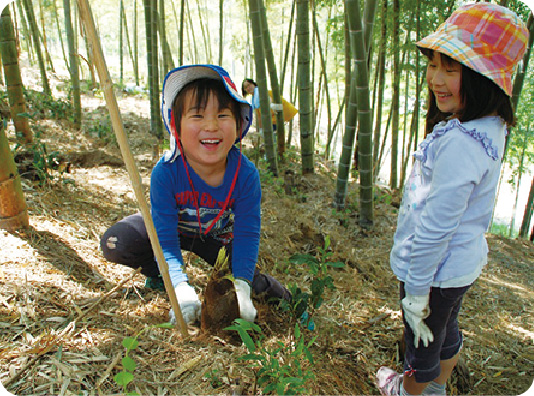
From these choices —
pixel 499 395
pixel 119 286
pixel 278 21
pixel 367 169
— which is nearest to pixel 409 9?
pixel 367 169

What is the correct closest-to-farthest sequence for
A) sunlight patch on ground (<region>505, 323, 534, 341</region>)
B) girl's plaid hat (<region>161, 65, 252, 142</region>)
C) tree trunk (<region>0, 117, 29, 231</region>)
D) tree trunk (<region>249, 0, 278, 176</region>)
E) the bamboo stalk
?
the bamboo stalk, girl's plaid hat (<region>161, 65, 252, 142</region>), tree trunk (<region>0, 117, 29, 231</region>), sunlight patch on ground (<region>505, 323, 534, 341</region>), tree trunk (<region>249, 0, 278, 176</region>)

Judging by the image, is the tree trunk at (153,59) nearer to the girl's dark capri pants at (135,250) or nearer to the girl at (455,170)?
the girl's dark capri pants at (135,250)

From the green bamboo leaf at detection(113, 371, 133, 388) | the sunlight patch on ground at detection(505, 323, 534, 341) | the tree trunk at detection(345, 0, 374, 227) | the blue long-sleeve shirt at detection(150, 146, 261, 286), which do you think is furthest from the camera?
the tree trunk at detection(345, 0, 374, 227)

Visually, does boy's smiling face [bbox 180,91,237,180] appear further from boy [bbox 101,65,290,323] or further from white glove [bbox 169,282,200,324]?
white glove [bbox 169,282,200,324]

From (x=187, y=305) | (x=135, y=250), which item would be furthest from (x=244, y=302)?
(x=135, y=250)

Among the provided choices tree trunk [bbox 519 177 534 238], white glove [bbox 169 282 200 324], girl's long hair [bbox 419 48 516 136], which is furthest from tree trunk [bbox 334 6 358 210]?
tree trunk [bbox 519 177 534 238]

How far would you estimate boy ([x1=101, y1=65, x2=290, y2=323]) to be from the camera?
1501 mm

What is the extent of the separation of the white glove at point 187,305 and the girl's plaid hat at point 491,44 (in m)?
1.28

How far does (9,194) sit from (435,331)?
198cm

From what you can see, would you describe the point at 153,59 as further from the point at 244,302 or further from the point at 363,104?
the point at 244,302

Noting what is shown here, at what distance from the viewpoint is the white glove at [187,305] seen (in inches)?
58.7

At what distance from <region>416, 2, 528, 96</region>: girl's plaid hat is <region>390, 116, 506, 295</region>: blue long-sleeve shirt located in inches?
6.2

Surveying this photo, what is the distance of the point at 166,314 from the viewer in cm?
164

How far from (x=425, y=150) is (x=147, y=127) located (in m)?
5.10
